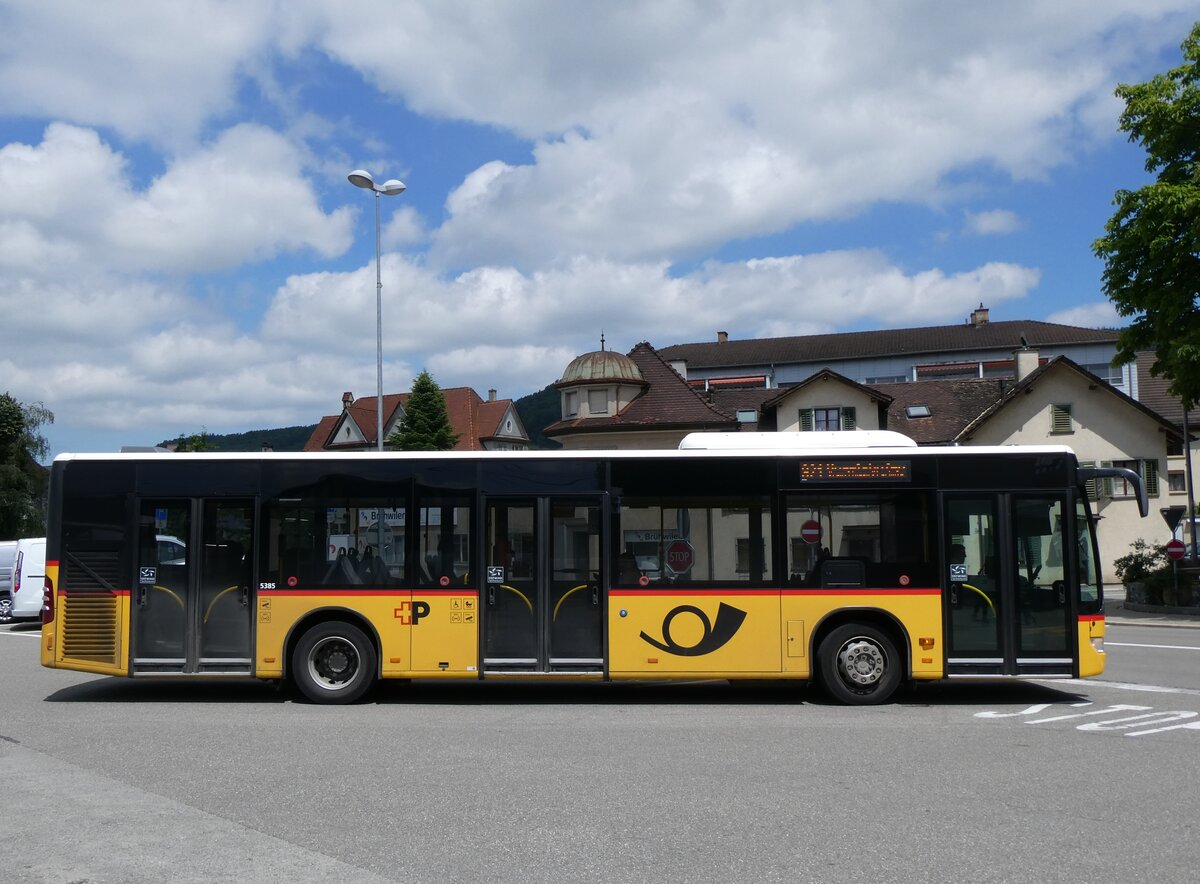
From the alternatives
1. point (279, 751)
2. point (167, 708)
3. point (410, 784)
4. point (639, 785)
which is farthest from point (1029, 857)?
point (167, 708)

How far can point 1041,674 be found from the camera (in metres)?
12.4

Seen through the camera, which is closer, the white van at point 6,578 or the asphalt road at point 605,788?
the asphalt road at point 605,788

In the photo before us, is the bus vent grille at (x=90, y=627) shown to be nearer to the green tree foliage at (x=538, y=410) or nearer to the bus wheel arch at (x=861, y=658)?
the bus wheel arch at (x=861, y=658)

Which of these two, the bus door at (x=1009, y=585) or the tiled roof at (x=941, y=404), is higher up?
the tiled roof at (x=941, y=404)

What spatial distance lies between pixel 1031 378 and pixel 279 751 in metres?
44.9

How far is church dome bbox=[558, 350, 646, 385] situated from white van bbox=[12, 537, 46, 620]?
2758 cm

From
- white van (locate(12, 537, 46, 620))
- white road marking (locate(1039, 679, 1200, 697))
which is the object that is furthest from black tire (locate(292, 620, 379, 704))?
white van (locate(12, 537, 46, 620))

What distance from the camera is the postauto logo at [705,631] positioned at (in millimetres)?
12688

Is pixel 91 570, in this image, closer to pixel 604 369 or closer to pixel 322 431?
pixel 604 369

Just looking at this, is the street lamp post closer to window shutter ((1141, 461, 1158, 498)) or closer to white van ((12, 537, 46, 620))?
white van ((12, 537, 46, 620))

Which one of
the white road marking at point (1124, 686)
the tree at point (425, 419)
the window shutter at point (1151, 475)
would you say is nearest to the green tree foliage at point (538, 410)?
the tree at point (425, 419)

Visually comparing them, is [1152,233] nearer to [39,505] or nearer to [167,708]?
[167,708]

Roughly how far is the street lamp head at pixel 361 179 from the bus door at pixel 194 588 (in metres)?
12.3

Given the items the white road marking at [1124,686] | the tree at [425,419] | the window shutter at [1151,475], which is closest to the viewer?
the white road marking at [1124,686]
